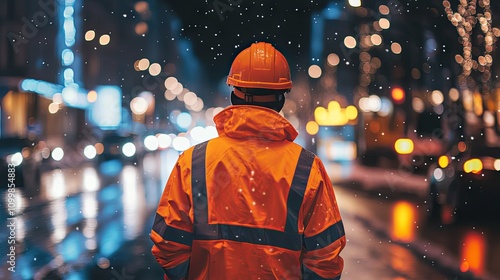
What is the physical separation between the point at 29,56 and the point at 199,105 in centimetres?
12151

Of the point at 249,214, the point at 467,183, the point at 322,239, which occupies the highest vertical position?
the point at 249,214

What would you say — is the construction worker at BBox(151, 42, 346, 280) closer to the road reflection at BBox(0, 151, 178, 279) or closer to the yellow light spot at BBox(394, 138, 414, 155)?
the road reflection at BBox(0, 151, 178, 279)

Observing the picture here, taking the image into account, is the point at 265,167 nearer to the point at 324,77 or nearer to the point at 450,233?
the point at 450,233

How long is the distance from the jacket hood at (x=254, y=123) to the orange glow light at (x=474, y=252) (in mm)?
6054

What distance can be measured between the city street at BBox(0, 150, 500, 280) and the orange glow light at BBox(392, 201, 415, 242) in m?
0.02

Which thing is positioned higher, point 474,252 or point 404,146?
point 474,252

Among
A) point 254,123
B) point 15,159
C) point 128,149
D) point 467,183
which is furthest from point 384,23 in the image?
point 254,123

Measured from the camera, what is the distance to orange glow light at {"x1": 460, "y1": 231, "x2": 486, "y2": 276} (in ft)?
28.5

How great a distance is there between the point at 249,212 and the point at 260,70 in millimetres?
558

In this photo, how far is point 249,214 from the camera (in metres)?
2.82

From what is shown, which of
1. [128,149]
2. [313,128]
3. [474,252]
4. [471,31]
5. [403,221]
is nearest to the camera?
[474,252]

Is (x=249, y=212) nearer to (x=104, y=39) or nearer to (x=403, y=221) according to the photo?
(x=403, y=221)

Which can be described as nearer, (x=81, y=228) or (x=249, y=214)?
(x=249, y=214)

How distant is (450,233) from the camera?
11711 millimetres
